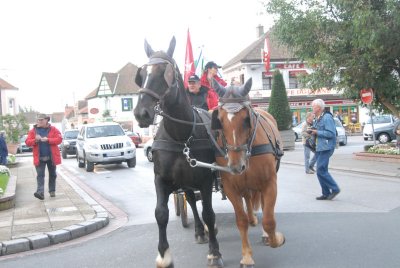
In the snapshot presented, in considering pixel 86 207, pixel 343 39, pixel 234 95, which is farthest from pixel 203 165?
pixel 343 39

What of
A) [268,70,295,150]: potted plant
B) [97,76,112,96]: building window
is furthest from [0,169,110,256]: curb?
[97,76,112,96]: building window

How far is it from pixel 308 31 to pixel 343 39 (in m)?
1.39

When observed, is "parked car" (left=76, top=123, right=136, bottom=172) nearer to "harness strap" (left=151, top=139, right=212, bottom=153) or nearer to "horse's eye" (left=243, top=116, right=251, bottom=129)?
"harness strap" (left=151, top=139, right=212, bottom=153)

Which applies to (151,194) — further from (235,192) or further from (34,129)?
(235,192)

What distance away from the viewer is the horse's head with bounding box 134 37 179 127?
4379 millimetres

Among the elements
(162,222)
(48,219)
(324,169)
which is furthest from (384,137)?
(162,222)

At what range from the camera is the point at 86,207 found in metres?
9.38

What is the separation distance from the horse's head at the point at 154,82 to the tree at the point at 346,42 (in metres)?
10.8

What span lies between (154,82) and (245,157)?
3.80 feet

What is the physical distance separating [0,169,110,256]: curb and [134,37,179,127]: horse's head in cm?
335

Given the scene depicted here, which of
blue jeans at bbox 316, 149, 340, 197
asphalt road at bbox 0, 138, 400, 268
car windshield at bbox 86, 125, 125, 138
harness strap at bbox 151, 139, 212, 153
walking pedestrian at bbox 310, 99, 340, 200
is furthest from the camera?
car windshield at bbox 86, 125, 125, 138

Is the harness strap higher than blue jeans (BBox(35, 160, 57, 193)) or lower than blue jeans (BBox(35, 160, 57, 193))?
higher

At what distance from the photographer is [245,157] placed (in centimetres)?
460

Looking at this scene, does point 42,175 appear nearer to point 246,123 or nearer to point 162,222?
point 162,222
